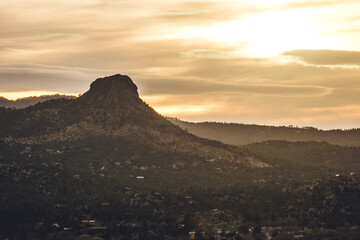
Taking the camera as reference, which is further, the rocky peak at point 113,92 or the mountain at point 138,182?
the rocky peak at point 113,92

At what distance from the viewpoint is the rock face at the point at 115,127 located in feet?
555

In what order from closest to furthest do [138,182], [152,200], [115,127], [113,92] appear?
[152,200] < [138,182] < [115,127] < [113,92]

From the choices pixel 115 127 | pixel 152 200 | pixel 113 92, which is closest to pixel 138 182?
pixel 152 200

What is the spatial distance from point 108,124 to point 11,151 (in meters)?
25.0

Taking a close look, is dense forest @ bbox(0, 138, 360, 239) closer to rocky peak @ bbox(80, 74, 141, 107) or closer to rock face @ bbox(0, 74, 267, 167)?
rock face @ bbox(0, 74, 267, 167)

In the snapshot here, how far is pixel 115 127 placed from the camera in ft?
572

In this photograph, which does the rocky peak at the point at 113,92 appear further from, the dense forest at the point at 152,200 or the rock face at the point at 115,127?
the dense forest at the point at 152,200

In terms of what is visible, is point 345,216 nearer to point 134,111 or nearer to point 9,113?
point 134,111

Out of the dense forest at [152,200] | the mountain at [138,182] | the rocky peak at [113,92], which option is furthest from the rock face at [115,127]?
the dense forest at [152,200]

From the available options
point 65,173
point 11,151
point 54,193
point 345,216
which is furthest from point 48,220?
point 11,151

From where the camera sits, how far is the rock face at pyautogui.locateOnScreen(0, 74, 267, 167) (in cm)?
16912

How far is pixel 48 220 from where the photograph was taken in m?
107

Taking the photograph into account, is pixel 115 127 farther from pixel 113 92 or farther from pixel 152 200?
pixel 152 200

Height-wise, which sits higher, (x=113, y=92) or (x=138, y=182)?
(x=113, y=92)
